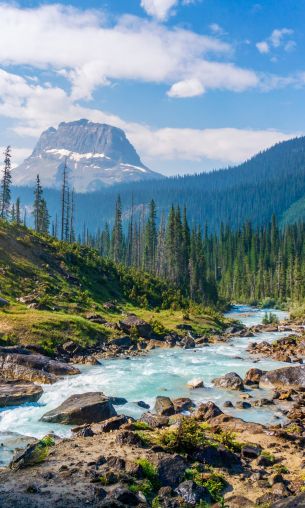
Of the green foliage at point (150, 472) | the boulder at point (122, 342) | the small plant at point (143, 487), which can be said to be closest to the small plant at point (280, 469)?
the green foliage at point (150, 472)

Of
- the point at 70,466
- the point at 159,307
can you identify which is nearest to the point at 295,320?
the point at 159,307

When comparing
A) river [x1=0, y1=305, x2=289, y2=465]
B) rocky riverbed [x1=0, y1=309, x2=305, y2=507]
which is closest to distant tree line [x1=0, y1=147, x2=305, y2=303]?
river [x1=0, y1=305, x2=289, y2=465]

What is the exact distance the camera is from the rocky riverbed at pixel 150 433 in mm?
15117

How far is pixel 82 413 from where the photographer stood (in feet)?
75.2

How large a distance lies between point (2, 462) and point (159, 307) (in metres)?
51.2

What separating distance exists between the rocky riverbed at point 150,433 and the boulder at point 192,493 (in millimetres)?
41

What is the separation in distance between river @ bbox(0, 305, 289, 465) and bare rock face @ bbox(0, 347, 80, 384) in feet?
3.51

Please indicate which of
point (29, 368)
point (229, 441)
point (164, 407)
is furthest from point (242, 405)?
point (29, 368)

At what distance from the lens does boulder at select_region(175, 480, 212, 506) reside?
14.7 meters

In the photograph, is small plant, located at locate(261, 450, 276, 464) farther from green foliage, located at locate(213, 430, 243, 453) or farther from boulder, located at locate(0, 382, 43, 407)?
boulder, located at locate(0, 382, 43, 407)

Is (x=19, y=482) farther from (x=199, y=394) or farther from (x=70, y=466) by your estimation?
(x=199, y=394)

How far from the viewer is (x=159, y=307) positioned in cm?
6856

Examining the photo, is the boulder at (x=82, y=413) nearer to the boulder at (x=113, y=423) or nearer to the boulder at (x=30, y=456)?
the boulder at (x=113, y=423)

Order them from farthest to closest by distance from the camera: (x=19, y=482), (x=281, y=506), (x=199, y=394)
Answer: (x=199, y=394) → (x=19, y=482) → (x=281, y=506)
